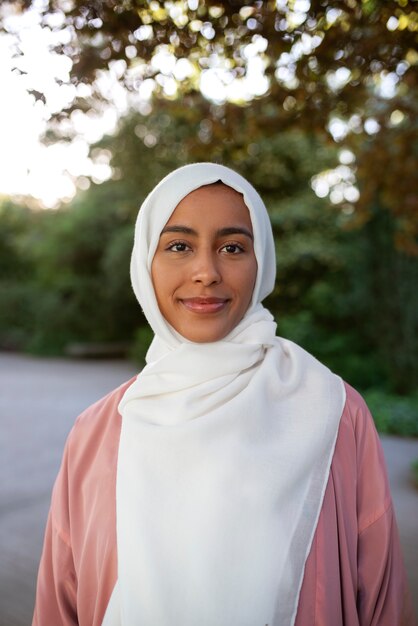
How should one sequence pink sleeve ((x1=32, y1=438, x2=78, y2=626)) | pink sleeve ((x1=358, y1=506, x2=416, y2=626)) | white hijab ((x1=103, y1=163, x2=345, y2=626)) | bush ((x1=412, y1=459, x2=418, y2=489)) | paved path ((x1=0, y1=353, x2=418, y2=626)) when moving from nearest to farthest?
white hijab ((x1=103, y1=163, x2=345, y2=626)) < pink sleeve ((x1=358, y1=506, x2=416, y2=626)) < pink sleeve ((x1=32, y1=438, x2=78, y2=626)) < paved path ((x1=0, y1=353, x2=418, y2=626)) < bush ((x1=412, y1=459, x2=418, y2=489))

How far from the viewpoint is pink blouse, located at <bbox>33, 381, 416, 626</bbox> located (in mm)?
1477

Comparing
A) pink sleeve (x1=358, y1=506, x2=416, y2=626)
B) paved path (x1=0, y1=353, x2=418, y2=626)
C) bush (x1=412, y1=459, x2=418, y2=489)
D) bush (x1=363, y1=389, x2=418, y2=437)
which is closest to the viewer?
pink sleeve (x1=358, y1=506, x2=416, y2=626)

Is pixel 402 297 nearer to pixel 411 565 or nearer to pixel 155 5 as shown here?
pixel 411 565

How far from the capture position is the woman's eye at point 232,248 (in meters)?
1.57

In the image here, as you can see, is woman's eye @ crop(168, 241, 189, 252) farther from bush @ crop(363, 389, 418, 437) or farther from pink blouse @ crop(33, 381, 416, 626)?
bush @ crop(363, 389, 418, 437)

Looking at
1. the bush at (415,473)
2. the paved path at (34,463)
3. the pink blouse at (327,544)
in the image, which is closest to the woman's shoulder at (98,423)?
the pink blouse at (327,544)

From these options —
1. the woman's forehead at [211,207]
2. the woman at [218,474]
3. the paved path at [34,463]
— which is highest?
the woman's forehead at [211,207]

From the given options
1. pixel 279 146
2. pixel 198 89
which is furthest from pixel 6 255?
pixel 198 89

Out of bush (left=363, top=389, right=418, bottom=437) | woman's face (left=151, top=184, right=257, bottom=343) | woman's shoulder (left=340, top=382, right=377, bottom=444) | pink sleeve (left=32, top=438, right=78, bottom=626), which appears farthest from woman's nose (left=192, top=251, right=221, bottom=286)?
bush (left=363, top=389, right=418, bottom=437)

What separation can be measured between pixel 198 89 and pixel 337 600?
2.75 m

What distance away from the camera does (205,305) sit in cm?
154

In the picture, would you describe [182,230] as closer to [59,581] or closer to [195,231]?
[195,231]

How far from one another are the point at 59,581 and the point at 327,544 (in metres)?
0.72

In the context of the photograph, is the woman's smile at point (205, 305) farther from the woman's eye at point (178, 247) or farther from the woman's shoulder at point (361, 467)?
the woman's shoulder at point (361, 467)
